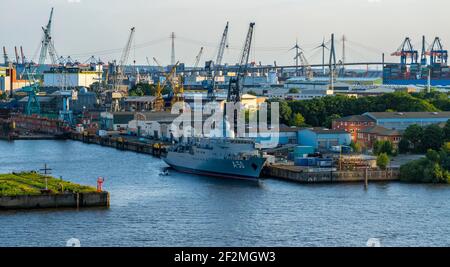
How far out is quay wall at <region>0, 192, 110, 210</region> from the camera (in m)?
9.31

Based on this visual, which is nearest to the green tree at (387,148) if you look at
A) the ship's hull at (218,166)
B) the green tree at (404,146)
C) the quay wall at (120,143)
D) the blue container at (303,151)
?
the green tree at (404,146)

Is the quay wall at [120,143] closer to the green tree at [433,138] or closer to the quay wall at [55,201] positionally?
the green tree at [433,138]

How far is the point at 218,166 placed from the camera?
1379 cm

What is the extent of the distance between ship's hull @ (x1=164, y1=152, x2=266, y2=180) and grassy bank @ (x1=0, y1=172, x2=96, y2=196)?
319 cm

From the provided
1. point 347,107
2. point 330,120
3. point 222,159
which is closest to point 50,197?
point 222,159

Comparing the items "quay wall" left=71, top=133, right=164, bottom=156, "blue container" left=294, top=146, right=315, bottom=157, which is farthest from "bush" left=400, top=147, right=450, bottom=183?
"quay wall" left=71, top=133, right=164, bottom=156

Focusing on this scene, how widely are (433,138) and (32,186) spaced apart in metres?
7.77

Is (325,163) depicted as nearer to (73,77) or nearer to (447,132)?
(447,132)

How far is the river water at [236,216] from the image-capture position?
297 inches

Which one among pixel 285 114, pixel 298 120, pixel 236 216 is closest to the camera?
pixel 236 216

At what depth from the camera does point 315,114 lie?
21.5 meters

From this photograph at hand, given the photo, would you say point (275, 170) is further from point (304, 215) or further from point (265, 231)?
point (265, 231)

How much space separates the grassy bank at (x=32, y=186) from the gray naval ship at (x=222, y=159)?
3195 mm
